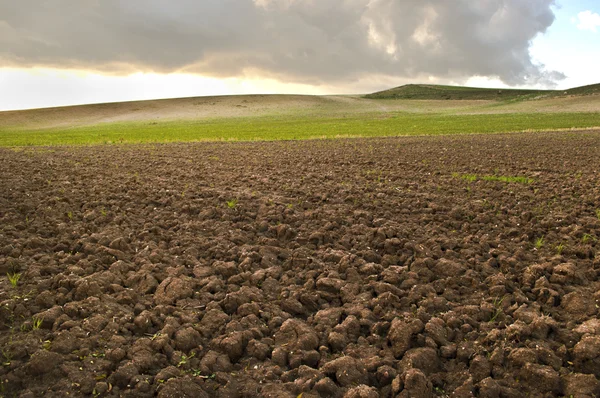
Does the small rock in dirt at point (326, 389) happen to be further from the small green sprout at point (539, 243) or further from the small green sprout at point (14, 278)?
the small green sprout at point (539, 243)

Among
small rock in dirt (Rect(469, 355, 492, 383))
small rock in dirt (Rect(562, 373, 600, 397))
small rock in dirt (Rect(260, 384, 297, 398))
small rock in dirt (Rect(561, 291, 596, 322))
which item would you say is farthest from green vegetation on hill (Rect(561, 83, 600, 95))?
small rock in dirt (Rect(260, 384, 297, 398))

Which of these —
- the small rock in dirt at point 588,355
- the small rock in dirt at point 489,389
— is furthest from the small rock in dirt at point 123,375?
the small rock in dirt at point 588,355

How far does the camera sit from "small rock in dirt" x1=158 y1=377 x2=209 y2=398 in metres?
4.31

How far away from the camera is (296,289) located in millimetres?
6543

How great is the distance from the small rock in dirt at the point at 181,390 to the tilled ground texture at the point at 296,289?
2cm

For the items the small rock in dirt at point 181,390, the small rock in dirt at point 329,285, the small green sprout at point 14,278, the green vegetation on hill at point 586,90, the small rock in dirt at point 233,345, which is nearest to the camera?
the small rock in dirt at point 181,390

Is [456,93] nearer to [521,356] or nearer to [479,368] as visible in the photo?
[521,356]

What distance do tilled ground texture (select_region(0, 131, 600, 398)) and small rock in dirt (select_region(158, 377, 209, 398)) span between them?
0.06 feet

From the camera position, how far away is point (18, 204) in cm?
982

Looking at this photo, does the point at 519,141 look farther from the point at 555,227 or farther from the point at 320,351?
the point at 320,351

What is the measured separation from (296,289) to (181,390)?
2491mm

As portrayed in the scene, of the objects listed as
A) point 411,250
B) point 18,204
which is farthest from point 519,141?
point 18,204

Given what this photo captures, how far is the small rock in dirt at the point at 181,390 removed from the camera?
4.31 metres

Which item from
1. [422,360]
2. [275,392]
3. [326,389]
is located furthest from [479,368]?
[275,392]
